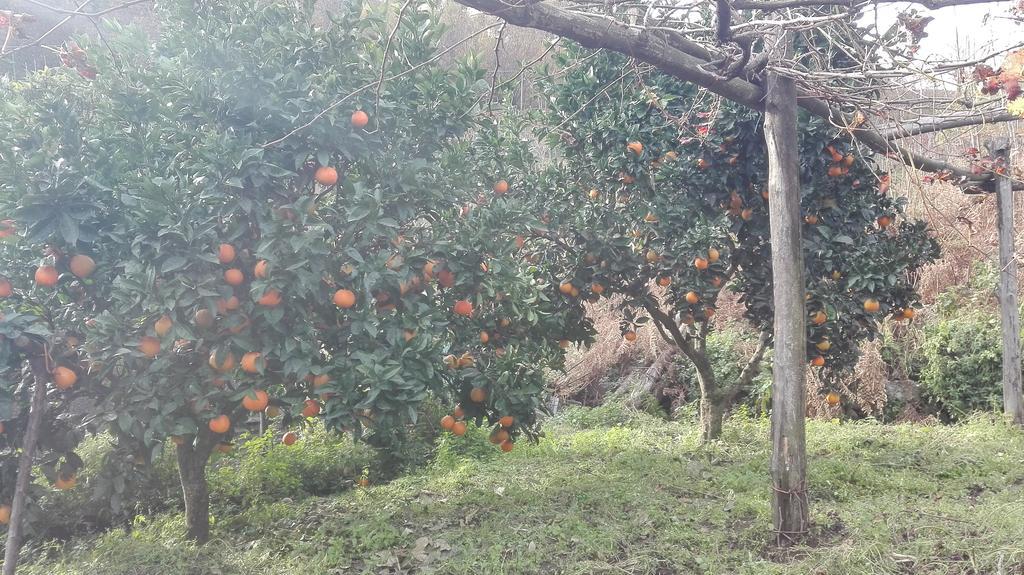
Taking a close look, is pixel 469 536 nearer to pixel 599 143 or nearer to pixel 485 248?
pixel 485 248

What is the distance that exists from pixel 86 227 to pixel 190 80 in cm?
75

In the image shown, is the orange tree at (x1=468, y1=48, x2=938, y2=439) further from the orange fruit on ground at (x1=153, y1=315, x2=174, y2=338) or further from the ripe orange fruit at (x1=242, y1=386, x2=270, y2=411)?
the orange fruit on ground at (x1=153, y1=315, x2=174, y2=338)

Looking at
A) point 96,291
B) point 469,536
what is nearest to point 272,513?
point 469,536

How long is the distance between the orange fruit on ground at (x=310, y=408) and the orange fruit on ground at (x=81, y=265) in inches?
40.1

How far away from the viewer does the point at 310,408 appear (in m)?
3.00

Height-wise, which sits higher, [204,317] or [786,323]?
[204,317]

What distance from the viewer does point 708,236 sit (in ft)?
13.9

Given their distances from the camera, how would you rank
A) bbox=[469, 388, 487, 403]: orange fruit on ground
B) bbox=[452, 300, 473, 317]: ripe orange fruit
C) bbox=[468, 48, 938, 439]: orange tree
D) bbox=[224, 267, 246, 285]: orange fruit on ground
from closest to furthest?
bbox=[224, 267, 246, 285]: orange fruit on ground
bbox=[452, 300, 473, 317]: ripe orange fruit
bbox=[469, 388, 487, 403]: orange fruit on ground
bbox=[468, 48, 938, 439]: orange tree

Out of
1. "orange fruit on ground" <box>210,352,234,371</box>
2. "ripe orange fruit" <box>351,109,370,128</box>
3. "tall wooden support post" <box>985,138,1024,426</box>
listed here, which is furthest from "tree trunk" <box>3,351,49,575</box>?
"tall wooden support post" <box>985,138,1024,426</box>

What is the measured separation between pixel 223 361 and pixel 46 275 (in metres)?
0.74

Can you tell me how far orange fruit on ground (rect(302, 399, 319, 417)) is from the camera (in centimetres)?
299

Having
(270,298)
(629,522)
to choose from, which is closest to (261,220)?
(270,298)

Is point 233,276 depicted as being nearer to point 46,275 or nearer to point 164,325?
point 164,325

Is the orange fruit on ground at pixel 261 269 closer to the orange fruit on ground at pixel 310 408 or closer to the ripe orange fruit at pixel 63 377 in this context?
the orange fruit on ground at pixel 310 408
